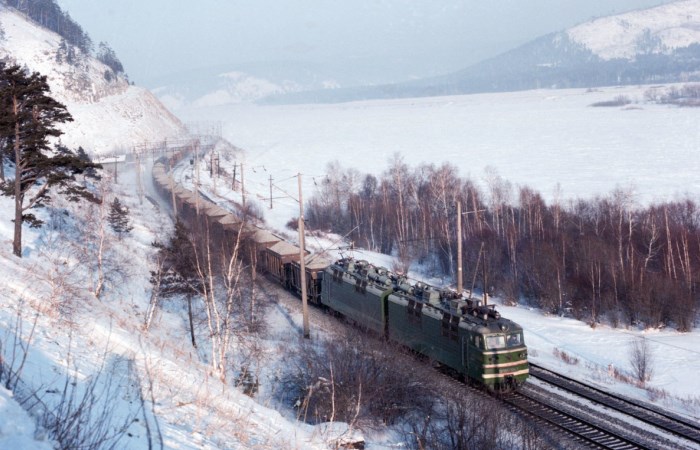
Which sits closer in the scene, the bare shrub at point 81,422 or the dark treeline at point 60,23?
the bare shrub at point 81,422

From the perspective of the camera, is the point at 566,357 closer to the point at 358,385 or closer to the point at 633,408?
the point at 633,408

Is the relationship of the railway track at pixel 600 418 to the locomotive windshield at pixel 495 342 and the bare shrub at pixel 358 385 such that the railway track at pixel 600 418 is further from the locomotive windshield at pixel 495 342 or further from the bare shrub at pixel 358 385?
the bare shrub at pixel 358 385

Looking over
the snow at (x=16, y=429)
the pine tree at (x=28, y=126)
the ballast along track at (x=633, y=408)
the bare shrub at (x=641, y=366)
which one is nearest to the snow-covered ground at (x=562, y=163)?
the bare shrub at (x=641, y=366)

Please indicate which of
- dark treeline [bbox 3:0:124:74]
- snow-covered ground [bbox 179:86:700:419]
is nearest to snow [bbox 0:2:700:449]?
snow-covered ground [bbox 179:86:700:419]

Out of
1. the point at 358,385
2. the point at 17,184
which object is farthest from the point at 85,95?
the point at 358,385

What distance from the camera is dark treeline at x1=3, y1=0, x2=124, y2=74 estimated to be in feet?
532

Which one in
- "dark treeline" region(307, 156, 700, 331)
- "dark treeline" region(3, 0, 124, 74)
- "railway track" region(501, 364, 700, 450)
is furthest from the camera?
"dark treeline" region(3, 0, 124, 74)

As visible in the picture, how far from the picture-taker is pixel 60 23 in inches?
6727

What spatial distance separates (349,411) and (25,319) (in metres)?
8.68

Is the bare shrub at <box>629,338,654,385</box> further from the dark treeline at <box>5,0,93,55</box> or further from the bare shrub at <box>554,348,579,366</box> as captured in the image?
the dark treeline at <box>5,0,93,55</box>

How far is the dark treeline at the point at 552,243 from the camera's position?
133 ft

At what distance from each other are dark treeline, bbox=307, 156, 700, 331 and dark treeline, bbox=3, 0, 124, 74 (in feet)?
385

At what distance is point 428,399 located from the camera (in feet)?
66.2

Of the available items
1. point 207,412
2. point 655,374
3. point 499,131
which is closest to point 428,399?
point 207,412
